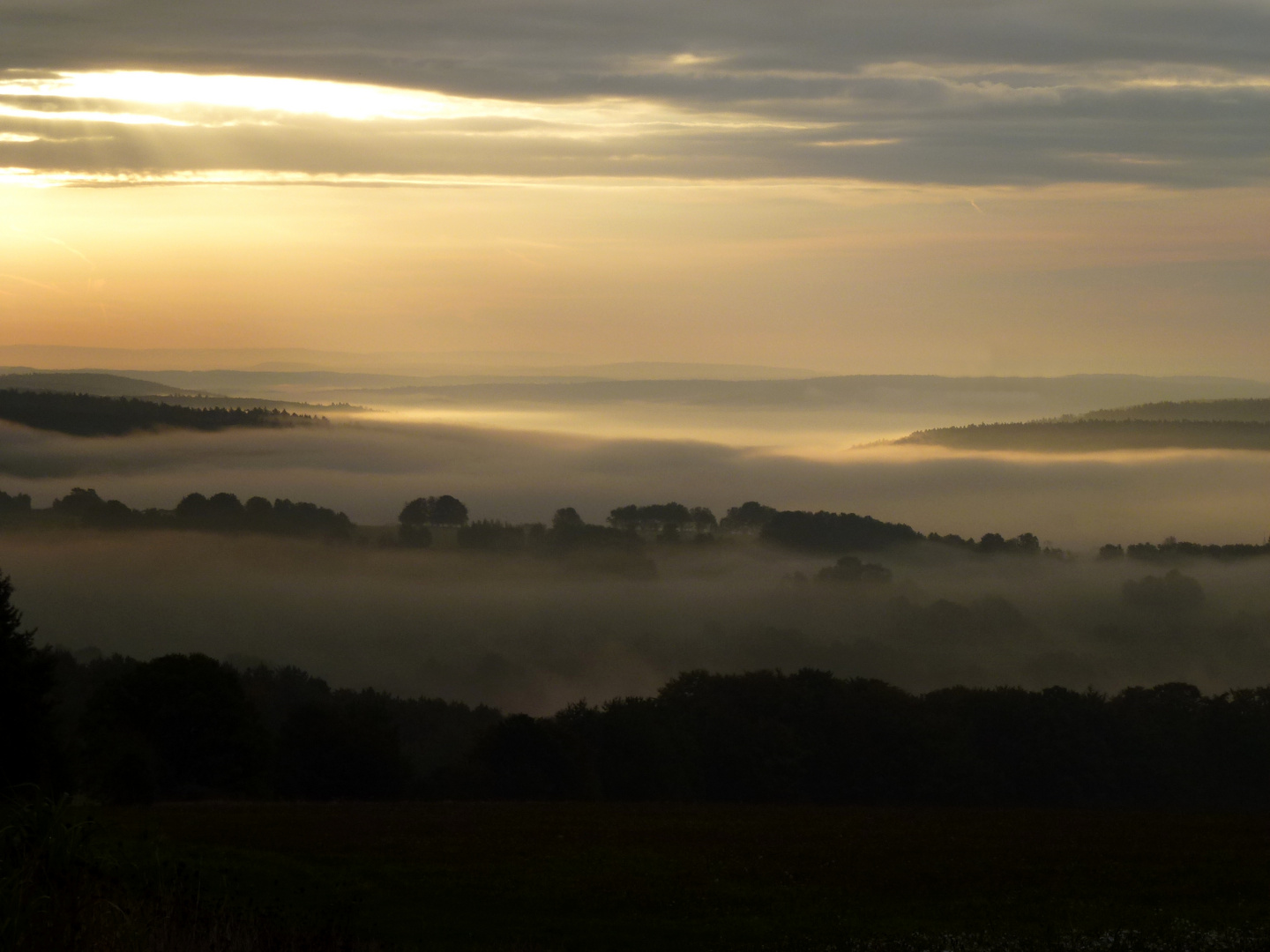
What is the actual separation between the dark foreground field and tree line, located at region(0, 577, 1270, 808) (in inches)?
523

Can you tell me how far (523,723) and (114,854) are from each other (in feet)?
154

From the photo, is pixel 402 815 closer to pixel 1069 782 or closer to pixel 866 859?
pixel 866 859

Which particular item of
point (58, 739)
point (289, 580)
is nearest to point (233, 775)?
point (58, 739)

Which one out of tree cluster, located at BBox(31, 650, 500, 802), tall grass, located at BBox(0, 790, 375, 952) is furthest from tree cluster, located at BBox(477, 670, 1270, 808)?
tall grass, located at BBox(0, 790, 375, 952)

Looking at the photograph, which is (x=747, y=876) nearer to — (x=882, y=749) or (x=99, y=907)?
(x=99, y=907)

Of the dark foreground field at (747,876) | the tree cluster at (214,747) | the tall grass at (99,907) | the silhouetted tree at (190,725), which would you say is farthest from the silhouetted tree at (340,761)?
the tall grass at (99,907)

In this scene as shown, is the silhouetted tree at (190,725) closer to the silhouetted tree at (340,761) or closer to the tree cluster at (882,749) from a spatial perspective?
the silhouetted tree at (340,761)

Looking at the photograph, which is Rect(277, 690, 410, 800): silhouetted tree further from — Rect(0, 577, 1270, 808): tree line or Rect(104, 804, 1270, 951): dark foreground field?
Rect(104, 804, 1270, 951): dark foreground field

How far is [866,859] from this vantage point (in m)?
29.9

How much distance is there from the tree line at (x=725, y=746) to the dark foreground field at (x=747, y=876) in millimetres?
13277

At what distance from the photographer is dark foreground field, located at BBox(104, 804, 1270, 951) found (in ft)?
68.3

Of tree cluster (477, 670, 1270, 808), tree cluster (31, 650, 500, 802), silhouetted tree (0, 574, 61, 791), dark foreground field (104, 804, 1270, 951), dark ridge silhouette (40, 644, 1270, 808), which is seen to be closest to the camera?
dark foreground field (104, 804, 1270, 951)

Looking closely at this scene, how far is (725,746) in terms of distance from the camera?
69.3 meters

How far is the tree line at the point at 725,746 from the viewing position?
53219mm
